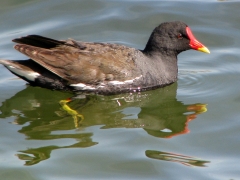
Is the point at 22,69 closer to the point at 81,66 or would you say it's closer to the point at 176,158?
the point at 81,66

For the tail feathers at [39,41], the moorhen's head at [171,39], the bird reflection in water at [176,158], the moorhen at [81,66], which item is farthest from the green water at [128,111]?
the tail feathers at [39,41]

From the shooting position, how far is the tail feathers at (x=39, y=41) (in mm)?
8297

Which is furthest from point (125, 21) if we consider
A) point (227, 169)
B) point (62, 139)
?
point (227, 169)

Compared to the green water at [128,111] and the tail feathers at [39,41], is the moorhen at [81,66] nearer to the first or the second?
the tail feathers at [39,41]

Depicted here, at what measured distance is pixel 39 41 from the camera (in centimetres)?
838

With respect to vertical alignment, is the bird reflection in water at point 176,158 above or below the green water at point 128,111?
below

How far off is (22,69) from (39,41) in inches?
18.6

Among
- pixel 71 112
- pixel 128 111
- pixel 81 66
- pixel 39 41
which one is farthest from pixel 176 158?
pixel 39 41

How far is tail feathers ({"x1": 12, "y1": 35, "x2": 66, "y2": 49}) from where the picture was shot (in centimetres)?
830

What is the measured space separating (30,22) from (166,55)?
3.18m

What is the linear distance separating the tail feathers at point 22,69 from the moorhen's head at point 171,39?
5.94ft

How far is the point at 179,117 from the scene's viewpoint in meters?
8.13

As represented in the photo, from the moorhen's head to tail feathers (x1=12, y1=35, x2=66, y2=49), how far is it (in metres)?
1.40

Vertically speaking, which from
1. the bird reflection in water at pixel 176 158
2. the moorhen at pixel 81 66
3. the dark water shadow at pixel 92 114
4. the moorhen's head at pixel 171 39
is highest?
the moorhen's head at pixel 171 39
